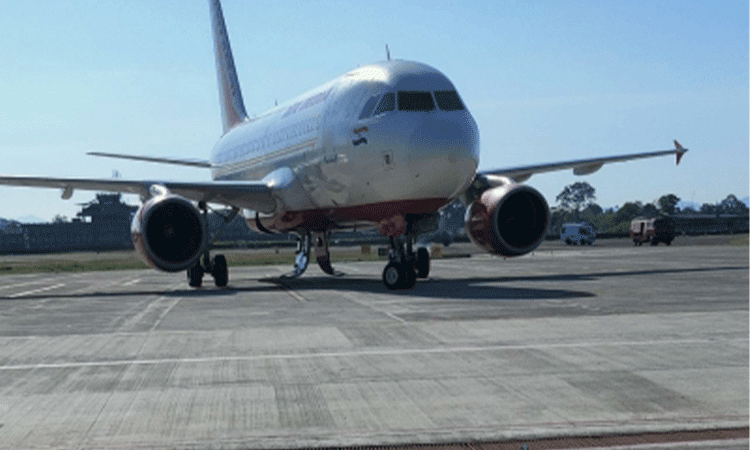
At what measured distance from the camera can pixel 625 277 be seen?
2359 cm

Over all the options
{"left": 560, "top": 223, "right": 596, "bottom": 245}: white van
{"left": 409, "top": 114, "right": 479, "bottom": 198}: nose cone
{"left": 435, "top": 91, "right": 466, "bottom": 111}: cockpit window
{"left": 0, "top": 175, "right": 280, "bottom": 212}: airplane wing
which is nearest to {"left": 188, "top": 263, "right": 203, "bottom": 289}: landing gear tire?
{"left": 0, "top": 175, "right": 280, "bottom": 212}: airplane wing

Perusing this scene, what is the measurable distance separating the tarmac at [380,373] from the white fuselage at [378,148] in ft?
11.4

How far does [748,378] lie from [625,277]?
1577 cm

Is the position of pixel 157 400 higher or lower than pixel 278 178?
lower

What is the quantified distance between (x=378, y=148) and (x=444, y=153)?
1.59m

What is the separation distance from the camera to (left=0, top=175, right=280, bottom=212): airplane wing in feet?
78.2

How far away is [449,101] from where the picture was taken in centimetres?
1998

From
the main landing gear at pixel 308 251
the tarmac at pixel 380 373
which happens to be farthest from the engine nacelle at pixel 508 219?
the main landing gear at pixel 308 251

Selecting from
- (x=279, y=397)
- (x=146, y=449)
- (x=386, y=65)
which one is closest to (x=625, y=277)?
(x=386, y=65)

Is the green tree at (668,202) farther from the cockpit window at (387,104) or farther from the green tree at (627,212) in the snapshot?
the cockpit window at (387,104)

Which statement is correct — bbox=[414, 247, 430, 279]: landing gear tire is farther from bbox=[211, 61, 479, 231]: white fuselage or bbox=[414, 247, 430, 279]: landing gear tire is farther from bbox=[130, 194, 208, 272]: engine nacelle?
bbox=[130, 194, 208, 272]: engine nacelle

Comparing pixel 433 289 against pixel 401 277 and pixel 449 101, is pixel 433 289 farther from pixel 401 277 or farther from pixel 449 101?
pixel 449 101

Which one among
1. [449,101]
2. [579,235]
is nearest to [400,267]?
[449,101]

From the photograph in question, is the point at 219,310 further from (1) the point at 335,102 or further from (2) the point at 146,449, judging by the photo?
(2) the point at 146,449
